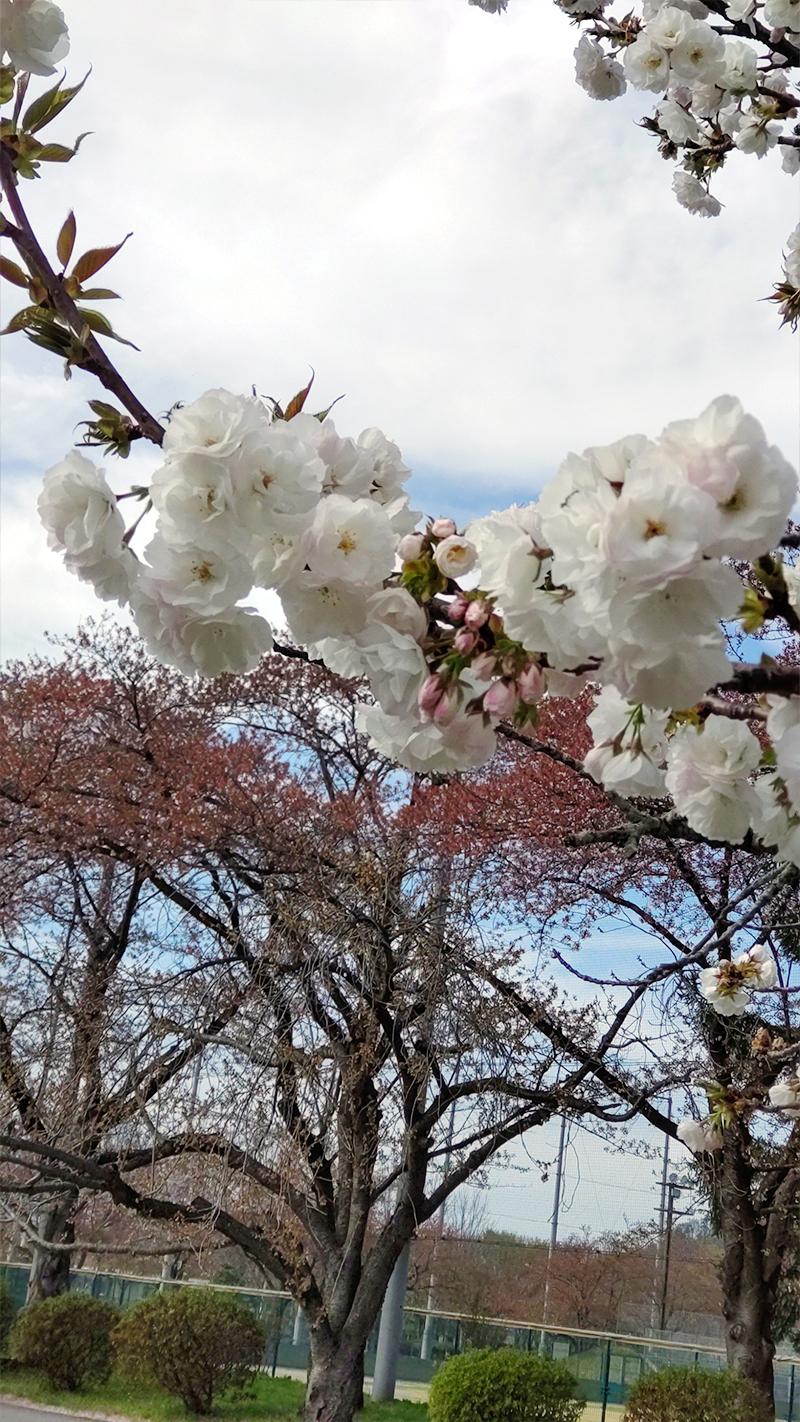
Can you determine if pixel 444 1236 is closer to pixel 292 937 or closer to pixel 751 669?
pixel 292 937

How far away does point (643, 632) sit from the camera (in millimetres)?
747

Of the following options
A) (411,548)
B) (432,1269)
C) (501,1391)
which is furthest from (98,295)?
(432,1269)

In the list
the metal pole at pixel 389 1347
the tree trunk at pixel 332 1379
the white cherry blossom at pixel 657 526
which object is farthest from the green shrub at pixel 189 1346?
the white cherry blossom at pixel 657 526

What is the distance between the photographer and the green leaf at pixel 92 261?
1.10m

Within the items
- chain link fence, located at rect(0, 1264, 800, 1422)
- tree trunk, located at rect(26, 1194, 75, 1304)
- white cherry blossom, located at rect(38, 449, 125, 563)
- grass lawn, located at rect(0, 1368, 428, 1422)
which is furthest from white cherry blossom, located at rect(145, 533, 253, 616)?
tree trunk, located at rect(26, 1194, 75, 1304)

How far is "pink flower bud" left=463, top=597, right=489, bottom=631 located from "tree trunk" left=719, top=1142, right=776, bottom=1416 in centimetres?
757

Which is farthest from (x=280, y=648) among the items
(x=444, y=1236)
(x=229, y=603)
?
(x=444, y=1236)

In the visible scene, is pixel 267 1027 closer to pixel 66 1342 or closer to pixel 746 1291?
pixel 746 1291

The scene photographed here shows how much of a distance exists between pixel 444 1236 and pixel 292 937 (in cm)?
660

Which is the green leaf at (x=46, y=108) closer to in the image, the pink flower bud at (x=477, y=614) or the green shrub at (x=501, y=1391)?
the pink flower bud at (x=477, y=614)

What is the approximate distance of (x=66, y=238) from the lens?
109cm

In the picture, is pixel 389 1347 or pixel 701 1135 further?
pixel 389 1347

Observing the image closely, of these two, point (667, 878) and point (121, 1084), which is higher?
point (667, 878)

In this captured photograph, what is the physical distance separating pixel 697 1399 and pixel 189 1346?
4623 millimetres
